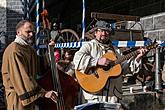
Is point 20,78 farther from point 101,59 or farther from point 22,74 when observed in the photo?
point 101,59

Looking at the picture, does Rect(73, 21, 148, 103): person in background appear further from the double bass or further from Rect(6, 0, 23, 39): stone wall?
Rect(6, 0, 23, 39): stone wall

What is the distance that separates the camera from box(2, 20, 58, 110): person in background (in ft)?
12.8

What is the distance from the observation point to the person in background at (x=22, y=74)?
12.8ft

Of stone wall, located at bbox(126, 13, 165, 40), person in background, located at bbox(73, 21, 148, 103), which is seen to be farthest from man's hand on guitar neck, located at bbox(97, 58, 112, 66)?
stone wall, located at bbox(126, 13, 165, 40)

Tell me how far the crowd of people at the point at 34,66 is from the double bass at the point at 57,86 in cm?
9

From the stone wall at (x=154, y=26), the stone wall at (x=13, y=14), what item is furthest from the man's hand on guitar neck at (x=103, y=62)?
the stone wall at (x=13, y=14)

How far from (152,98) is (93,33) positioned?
2.09 m

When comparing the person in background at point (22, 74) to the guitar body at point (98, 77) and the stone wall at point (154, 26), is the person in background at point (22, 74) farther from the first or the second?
→ the stone wall at point (154, 26)

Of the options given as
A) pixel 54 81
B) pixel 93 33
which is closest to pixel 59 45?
pixel 93 33

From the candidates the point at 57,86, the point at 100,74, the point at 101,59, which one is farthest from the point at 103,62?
the point at 57,86

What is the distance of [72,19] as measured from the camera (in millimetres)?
13352

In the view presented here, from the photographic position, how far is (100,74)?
4.60 metres

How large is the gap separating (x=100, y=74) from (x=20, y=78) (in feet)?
3.53

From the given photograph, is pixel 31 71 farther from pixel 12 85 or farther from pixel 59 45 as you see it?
pixel 59 45
